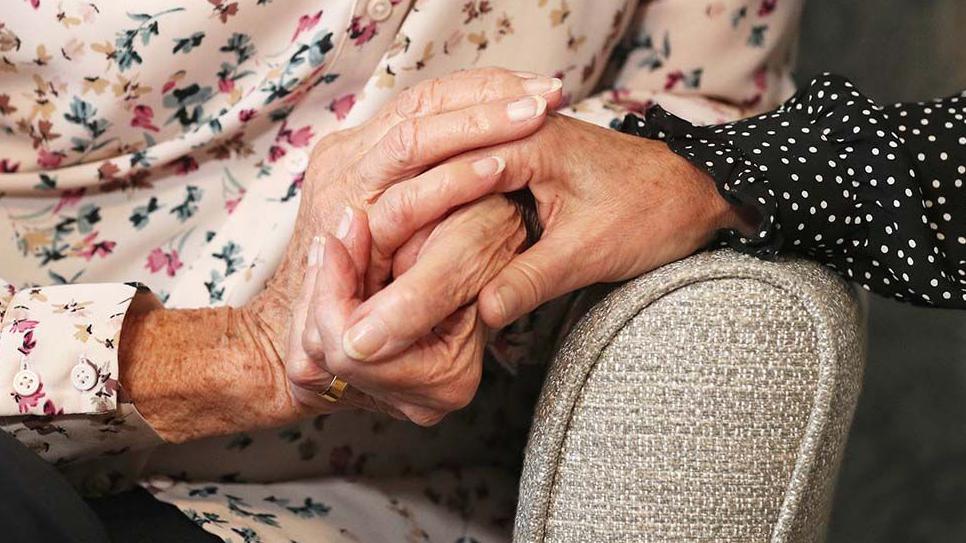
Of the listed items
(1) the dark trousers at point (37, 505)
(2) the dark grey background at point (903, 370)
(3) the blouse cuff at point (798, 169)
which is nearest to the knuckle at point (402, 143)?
(3) the blouse cuff at point (798, 169)

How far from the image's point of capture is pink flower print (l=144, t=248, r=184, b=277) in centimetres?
106

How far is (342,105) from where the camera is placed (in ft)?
3.46

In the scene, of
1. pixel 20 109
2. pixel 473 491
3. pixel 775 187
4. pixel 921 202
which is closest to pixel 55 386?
pixel 20 109

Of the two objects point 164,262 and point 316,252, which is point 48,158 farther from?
point 316,252

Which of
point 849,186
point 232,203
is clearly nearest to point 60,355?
point 232,203

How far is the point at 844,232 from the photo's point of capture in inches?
31.6

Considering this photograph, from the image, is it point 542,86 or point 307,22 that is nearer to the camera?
point 542,86

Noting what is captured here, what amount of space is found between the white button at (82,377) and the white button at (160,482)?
16 cm

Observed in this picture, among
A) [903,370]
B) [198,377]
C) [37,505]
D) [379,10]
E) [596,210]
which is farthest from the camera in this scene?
[903,370]

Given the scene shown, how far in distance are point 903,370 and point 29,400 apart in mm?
1366

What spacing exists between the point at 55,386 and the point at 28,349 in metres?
0.04

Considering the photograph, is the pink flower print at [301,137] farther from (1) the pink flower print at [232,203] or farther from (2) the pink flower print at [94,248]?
(2) the pink flower print at [94,248]

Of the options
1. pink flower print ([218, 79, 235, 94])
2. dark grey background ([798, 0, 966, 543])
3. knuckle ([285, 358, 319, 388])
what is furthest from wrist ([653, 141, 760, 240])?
dark grey background ([798, 0, 966, 543])

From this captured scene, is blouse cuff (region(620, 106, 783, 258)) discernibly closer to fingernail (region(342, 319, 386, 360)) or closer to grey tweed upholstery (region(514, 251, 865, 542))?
grey tweed upholstery (region(514, 251, 865, 542))
